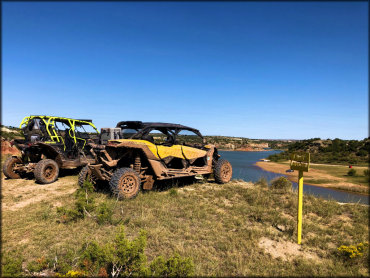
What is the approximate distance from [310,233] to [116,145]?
5.14m

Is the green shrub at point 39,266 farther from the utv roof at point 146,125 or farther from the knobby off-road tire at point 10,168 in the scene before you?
the knobby off-road tire at point 10,168

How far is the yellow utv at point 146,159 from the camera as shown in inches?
245

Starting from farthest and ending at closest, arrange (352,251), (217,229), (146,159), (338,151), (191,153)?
(338,151), (191,153), (146,159), (217,229), (352,251)

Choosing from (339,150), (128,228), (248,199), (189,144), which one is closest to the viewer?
(128,228)

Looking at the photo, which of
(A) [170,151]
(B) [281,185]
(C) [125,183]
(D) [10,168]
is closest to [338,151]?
(B) [281,185]

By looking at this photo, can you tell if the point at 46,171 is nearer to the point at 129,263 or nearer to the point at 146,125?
the point at 146,125

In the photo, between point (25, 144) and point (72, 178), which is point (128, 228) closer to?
point (72, 178)

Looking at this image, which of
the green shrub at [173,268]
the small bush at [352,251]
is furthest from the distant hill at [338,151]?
the green shrub at [173,268]

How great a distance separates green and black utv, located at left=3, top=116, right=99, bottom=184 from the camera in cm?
886

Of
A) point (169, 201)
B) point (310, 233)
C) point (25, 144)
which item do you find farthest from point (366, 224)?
point (25, 144)

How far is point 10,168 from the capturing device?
948cm

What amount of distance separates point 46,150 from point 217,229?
339 inches

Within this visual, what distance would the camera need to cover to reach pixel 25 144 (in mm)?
9148

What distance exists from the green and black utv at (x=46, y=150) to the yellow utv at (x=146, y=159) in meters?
2.33
